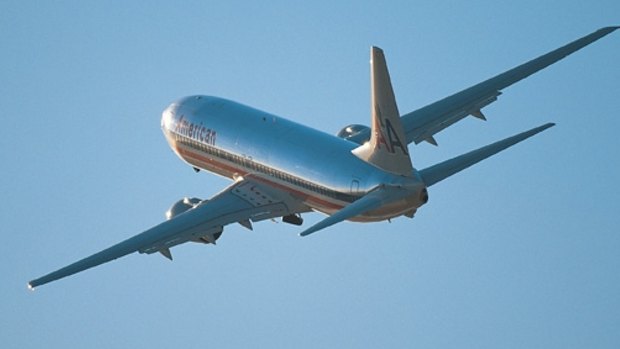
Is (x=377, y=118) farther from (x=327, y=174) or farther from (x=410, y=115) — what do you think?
(x=410, y=115)

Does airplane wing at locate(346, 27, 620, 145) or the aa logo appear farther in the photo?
airplane wing at locate(346, 27, 620, 145)

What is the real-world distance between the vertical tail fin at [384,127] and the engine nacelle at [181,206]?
13.9m

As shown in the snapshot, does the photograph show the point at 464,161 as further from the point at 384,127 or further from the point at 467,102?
the point at 467,102

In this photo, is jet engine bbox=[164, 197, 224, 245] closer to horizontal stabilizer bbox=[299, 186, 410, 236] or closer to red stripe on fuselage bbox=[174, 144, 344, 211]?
red stripe on fuselage bbox=[174, 144, 344, 211]

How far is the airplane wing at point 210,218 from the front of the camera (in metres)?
119

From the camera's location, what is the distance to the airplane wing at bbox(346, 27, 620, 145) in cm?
13488

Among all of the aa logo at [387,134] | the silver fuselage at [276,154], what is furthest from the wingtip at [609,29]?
the aa logo at [387,134]

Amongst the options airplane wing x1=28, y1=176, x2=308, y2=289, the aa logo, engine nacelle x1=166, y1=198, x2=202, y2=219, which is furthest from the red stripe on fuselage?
the aa logo

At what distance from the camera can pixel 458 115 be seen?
445 ft

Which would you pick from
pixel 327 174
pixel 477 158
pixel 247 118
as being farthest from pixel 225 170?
pixel 477 158

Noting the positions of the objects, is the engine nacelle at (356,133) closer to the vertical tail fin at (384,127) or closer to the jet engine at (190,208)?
the jet engine at (190,208)

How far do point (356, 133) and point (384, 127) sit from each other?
1973 centimetres

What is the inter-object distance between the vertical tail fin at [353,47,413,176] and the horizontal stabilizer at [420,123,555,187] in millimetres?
2743

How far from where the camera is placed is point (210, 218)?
410ft
